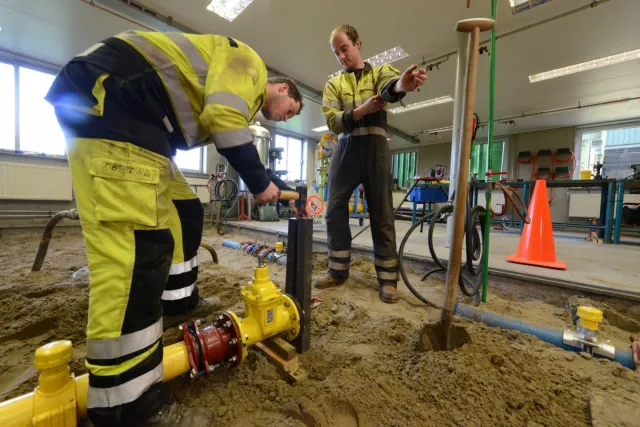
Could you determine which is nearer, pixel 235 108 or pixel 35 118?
pixel 235 108

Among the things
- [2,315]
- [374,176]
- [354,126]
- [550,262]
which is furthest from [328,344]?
[550,262]

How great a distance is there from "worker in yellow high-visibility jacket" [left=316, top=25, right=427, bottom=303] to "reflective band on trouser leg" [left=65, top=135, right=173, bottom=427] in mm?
1210

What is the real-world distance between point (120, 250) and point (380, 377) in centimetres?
88

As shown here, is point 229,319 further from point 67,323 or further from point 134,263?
point 67,323

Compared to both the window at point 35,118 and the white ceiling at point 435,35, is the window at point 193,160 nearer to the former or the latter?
the window at point 35,118

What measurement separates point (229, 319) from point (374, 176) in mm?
1215

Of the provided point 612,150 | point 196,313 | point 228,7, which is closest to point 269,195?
point 196,313

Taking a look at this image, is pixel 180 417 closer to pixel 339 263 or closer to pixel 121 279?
pixel 121 279

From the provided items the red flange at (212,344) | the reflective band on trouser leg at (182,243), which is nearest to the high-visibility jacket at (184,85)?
the reflective band on trouser leg at (182,243)

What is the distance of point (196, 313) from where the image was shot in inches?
49.4

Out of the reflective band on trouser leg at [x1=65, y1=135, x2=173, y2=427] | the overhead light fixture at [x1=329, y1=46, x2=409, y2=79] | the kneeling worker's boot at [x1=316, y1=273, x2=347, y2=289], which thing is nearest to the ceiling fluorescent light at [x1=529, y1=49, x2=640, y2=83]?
the overhead light fixture at [x1=329, y1=46, x2=409, y2=79]

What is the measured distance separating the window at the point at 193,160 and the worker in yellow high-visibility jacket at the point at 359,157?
547cm

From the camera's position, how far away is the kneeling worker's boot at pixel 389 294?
5.19 ft

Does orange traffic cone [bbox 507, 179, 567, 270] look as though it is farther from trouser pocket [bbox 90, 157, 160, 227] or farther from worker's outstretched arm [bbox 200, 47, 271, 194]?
trouser pocket [bbox 90, 157, 160, 227]
